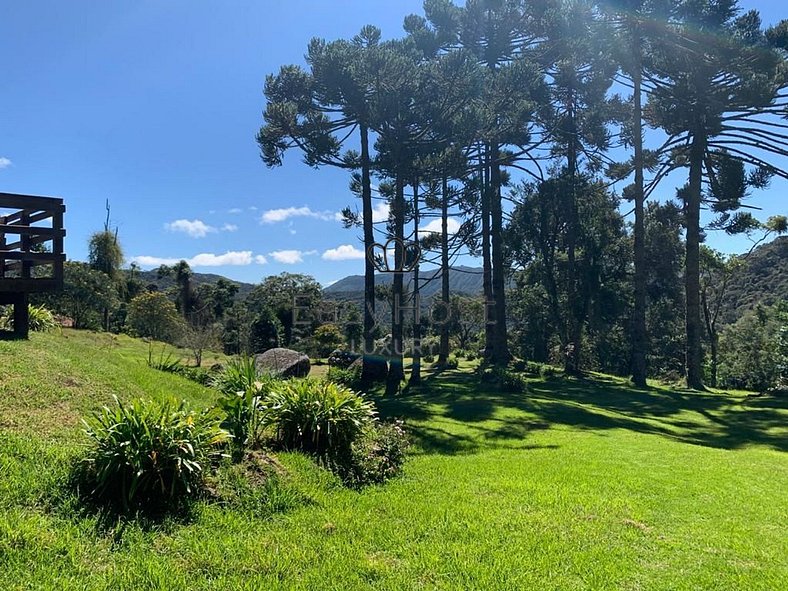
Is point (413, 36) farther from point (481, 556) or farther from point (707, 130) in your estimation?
point (481, 556)

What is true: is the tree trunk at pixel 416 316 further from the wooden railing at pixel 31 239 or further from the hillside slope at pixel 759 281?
the hillside slope at pixel 759 281

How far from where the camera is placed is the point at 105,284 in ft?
75.3

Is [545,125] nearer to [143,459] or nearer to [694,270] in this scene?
[694,270]

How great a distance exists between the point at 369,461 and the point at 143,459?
219 centimetres

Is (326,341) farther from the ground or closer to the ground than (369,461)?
closer to the ground

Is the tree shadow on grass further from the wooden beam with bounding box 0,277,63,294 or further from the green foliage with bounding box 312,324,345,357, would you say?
the green foliage with bounding box 312,324,345,357

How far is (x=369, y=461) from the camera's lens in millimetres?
4719

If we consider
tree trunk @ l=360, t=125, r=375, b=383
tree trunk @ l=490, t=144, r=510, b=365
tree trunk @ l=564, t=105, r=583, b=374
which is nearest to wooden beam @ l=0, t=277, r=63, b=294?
tree trunk @ l=360, t=125, r=375, b=383

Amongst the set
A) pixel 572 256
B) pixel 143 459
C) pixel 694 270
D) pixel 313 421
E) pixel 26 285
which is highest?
pixel 572 256

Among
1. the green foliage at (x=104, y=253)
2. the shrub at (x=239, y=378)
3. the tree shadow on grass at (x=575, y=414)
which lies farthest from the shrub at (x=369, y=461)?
the green foliage at (x=104, y=253)

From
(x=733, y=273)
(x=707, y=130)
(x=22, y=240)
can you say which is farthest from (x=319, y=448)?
(x=733, y=273)

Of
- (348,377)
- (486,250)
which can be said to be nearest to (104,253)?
(348,377)

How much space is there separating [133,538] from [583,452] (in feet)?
17.4

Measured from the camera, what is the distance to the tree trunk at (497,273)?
710 inches
